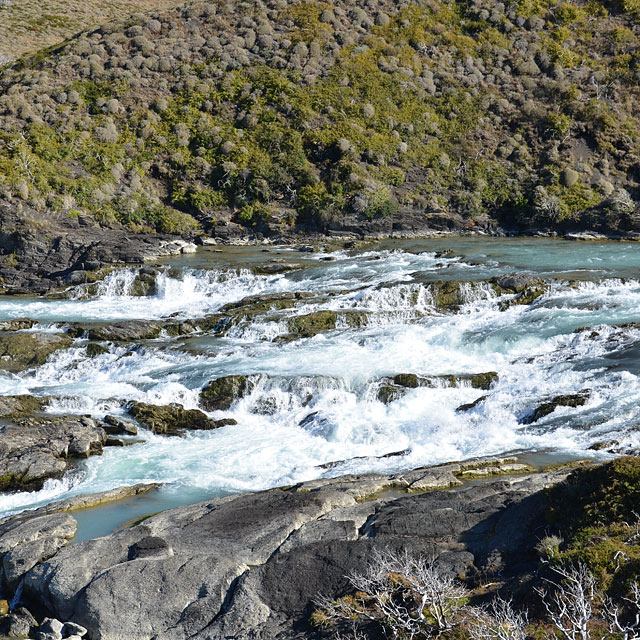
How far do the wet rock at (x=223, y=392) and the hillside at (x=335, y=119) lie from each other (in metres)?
27.5

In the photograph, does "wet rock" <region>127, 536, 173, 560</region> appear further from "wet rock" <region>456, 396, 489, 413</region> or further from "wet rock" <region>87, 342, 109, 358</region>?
"wet rock" <region>87, 342, 109, 358</region>

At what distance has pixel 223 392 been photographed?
21234 millimetres

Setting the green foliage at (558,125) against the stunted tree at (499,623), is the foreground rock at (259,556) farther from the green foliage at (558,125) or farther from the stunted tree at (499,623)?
the green foliage at (558,125)

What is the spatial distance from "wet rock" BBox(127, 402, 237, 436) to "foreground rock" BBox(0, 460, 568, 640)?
6878mm

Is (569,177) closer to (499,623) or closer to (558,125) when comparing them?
(558,125)

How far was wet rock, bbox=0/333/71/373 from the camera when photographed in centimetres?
2472

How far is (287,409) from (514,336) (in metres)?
8.91

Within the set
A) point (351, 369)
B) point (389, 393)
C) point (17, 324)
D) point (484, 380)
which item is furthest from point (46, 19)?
point (484, 380)

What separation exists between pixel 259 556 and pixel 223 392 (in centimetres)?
1115

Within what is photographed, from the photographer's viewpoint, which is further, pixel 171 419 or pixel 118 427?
pixel 171 419

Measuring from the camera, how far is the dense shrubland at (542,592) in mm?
7180

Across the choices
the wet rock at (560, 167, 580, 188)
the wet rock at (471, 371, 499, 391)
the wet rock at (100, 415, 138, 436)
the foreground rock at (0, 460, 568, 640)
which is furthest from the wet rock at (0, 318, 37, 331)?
the wet rock at (560, 167, 580, 188)

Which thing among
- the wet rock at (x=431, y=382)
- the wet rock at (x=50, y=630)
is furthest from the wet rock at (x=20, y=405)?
the wet rock at (x=50, y=630)

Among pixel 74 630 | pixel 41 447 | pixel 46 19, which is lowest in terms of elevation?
pixel 41 447
